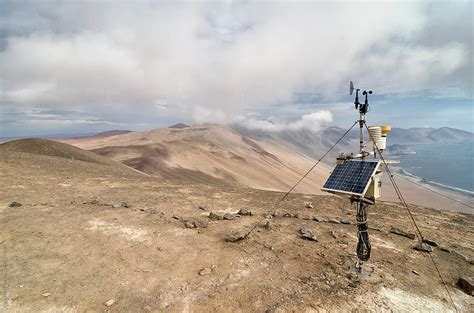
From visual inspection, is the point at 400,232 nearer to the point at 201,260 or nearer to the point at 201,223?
the point at 201,223

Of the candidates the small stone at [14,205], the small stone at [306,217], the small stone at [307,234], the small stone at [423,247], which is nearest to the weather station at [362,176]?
the small stone at [307,234]

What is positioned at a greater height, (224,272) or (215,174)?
(224,272)

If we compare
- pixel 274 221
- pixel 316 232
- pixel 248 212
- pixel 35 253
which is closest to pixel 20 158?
pixel 35 253

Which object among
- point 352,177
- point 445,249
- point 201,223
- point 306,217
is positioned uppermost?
point 352,177

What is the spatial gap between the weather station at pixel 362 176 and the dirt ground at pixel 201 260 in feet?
6.85

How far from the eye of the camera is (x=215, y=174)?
8162cm

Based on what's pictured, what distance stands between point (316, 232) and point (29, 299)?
12071 millimetres

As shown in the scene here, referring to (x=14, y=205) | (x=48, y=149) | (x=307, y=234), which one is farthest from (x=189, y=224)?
(x=48, y=149)

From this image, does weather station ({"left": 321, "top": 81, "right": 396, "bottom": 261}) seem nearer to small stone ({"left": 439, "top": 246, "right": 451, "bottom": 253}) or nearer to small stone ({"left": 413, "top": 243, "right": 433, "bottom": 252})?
small stone ({"left": 413, "top": 243, "right": 433, "bottom": 252})

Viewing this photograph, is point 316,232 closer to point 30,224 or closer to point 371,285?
point 371,285

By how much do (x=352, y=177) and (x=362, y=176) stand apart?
0.35 m

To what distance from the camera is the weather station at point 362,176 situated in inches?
372

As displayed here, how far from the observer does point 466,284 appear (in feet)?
33.0

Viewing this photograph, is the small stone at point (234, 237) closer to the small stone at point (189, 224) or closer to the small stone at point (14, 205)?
the small stone at point (189, 224)
